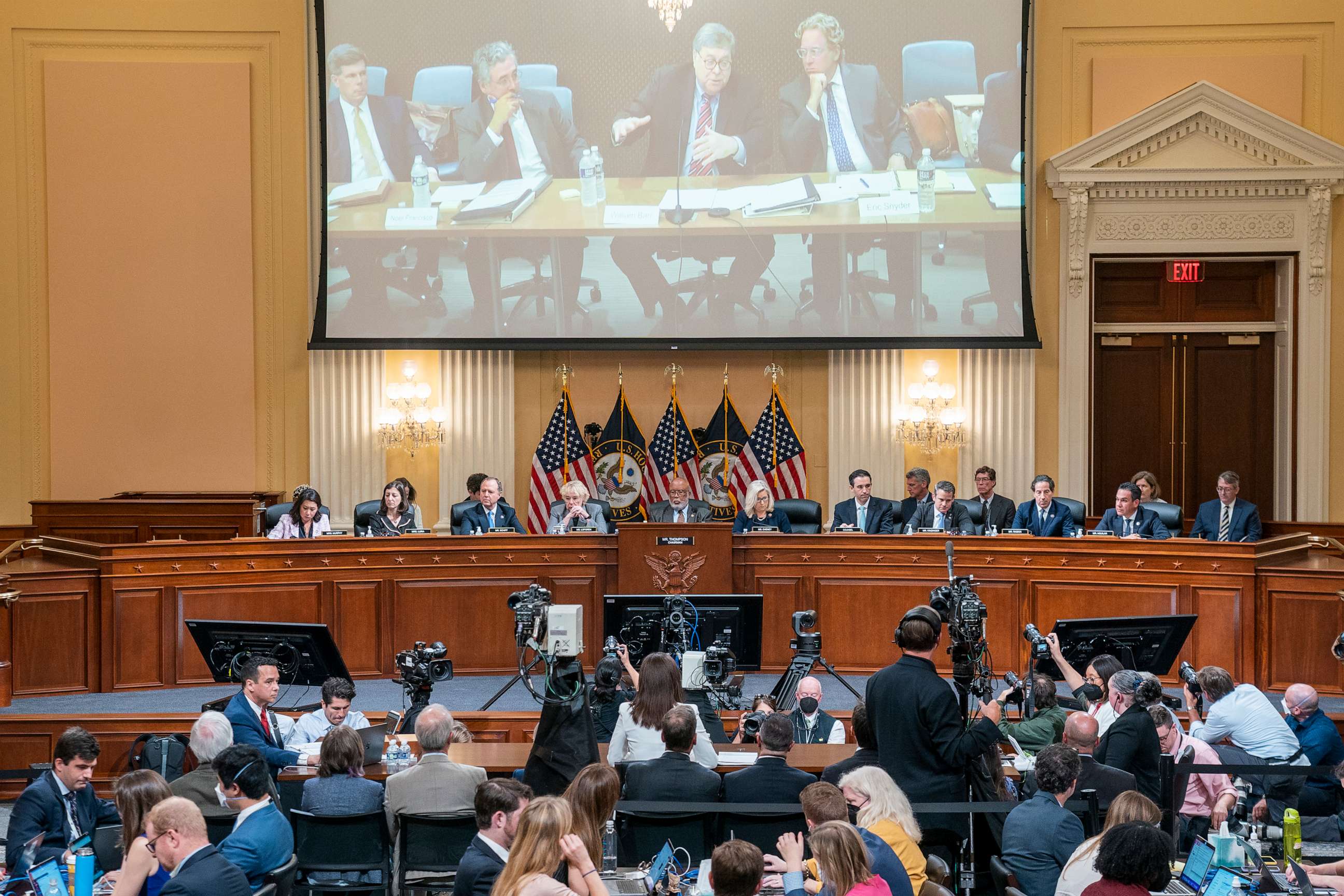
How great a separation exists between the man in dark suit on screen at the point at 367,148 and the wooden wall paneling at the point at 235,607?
4.29 meters

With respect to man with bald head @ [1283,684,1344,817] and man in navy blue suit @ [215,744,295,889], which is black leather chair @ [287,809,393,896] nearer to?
man in navy blue suit @ [215,744,295,889]

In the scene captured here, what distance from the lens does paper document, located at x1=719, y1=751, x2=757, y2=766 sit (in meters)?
6.71

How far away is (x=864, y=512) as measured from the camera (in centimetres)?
1167

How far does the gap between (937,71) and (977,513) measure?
16.2ft

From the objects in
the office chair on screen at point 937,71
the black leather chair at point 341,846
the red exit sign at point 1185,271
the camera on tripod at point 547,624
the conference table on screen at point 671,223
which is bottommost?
the black leather chair at point 341,846

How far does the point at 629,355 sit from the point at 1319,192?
7.16 metres

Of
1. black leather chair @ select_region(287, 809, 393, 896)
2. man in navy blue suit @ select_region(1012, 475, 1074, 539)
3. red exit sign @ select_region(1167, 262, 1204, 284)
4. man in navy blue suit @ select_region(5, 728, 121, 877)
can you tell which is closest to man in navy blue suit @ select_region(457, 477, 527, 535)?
man in navy blue suit @ select_region(1012, 475, 1074, 539)

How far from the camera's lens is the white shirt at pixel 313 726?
7.60 meters

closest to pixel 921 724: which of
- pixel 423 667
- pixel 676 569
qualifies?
pixel 423 667

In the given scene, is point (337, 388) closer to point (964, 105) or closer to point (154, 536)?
point (154, 536)

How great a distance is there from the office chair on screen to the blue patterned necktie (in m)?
0.68

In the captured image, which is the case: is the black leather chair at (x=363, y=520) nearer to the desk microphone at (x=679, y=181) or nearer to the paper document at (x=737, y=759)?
the desk microphone at (x=679, y=181)

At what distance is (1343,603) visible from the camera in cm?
982

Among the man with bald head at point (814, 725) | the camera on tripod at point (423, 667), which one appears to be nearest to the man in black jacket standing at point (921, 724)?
the man with bald head at point (814, 725)
